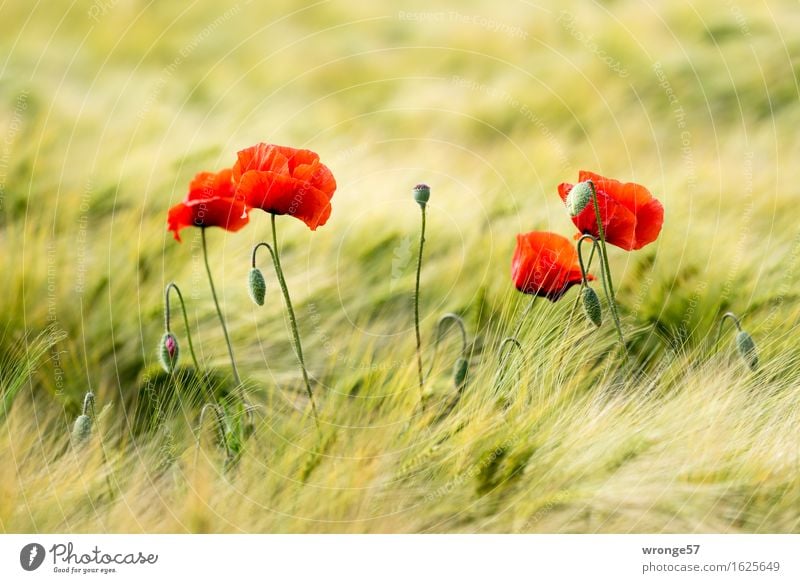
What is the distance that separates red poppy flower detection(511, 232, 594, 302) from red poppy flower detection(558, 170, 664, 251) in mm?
22

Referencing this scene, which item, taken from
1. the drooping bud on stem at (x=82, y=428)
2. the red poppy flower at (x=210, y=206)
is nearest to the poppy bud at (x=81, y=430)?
the drooping bud on stem at (x=82, y=428)

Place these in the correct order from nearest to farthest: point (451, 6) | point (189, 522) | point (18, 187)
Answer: point (189, 522)
point (18, 187)
point (451, 6)

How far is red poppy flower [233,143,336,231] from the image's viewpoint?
1.91 feet

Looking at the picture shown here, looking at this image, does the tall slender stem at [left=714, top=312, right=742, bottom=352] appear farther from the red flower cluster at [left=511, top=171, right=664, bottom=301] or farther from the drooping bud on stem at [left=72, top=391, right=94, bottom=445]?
the drooping bud on stem at [left=72, top=391, right=94, bottom=445]

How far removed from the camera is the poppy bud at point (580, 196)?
24.1 inches

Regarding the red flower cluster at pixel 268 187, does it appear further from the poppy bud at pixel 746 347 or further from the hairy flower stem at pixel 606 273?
the poppy bud at pixel 746 347

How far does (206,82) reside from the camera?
3.00ft

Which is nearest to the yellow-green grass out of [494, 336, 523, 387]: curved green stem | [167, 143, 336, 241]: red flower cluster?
[494, 336, 523, 387]: curved green stem

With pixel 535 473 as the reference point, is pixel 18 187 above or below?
above

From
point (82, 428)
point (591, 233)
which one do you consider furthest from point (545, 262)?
point (82, 428)

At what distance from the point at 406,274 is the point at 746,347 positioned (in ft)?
0.84
